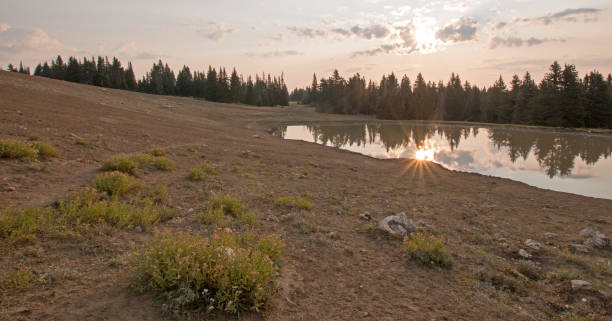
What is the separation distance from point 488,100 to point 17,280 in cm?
9079

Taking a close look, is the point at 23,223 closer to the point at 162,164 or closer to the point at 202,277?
the point at 202,277

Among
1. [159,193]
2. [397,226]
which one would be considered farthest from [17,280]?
[397,226]

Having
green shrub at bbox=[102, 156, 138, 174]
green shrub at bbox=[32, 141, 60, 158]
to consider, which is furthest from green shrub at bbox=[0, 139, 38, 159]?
Answer: green shrub at bbox=[102, 156, 138, 174]

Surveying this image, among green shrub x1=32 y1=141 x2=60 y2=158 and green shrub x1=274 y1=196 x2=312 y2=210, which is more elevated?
green shrub x1=32 y1=141 x2=60 y2=158

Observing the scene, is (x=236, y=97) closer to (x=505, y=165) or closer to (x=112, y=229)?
(x=505, y=165)

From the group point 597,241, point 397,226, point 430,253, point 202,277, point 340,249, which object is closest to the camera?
point 202,277

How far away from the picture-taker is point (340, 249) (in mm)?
5883

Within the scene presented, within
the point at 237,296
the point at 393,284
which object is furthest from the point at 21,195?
the point at 393,284

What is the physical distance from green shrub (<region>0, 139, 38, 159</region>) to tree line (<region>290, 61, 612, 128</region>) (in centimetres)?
6638

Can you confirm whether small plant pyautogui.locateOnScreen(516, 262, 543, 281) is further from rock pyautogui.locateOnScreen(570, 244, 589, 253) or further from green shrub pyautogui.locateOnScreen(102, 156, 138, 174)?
green shrub pyautogui.locateOnScreen(102, 156, 138, 174)

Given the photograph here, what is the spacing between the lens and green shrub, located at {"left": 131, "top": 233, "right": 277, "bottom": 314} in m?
3.32

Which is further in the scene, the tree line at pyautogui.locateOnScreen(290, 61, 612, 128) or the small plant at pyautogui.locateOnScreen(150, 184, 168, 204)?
the tree line at pyautogui.locateOnScreen(290, 61, 612, 128)

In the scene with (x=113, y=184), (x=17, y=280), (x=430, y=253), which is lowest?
(x=430, y=253)

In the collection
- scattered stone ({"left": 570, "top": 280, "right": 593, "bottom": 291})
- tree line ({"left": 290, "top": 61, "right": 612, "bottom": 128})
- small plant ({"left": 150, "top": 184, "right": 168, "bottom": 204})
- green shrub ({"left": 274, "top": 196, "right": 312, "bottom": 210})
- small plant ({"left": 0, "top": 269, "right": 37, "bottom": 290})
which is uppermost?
tree line ({"left": 290, "top": 61, "right": 612, "bottom": 128})
